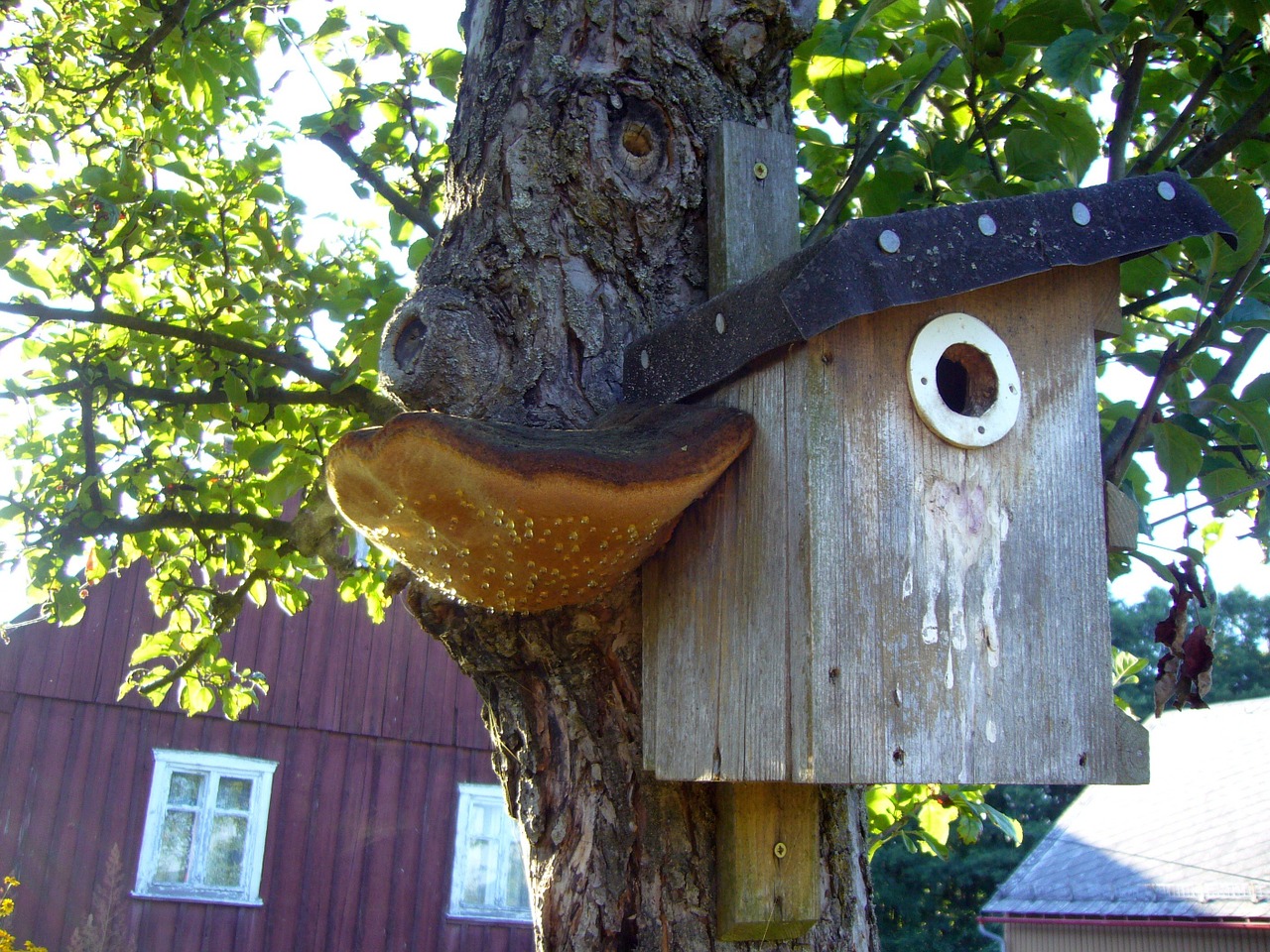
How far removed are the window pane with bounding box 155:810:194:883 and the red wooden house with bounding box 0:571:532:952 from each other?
1 centimetres

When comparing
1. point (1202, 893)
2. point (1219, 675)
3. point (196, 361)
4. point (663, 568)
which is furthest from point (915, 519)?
point (1219, 675)

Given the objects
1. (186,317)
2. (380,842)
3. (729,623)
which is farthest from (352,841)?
(729,623)

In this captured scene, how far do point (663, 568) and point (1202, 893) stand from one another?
31.8 feet

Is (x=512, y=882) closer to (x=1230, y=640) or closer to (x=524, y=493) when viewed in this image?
(x=524, y=493)

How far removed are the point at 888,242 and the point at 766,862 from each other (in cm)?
89

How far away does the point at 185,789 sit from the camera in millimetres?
8867

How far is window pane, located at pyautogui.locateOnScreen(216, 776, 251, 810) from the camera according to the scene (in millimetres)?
8953

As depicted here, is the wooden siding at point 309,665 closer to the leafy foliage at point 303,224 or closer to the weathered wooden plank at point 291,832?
the weathered wooden plank at point 291,832

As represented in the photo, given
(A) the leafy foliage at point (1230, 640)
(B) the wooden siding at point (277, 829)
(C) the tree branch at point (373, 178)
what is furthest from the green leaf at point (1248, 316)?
(A) the leafy foliage at point (1230, 640)

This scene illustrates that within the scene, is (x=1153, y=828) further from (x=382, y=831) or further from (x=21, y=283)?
(x=21, y=283)

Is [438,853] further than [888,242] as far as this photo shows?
Yes

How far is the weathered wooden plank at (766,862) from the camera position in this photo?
5.14 ft

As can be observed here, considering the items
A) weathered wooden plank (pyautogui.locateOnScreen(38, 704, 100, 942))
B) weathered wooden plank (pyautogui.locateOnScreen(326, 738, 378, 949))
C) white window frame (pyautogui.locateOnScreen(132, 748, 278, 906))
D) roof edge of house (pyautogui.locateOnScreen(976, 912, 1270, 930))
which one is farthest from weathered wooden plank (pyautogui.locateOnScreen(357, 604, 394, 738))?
roof edge of house (pyautogui.locateOnScreen(976, 912, 1270, 930))

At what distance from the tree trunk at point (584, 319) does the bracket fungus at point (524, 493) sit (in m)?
0.19
